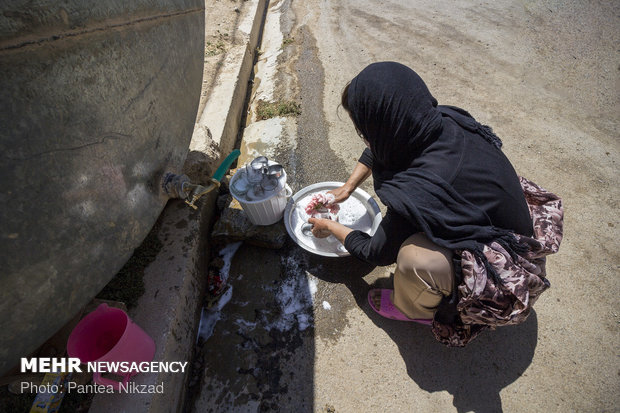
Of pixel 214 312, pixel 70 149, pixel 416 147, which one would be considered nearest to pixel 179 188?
pixel 70 149

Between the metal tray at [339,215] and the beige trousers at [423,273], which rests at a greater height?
the beige trousers at [423,273]

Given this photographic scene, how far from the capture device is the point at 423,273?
1648 mm

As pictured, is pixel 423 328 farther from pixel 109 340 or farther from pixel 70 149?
pixel 70 149

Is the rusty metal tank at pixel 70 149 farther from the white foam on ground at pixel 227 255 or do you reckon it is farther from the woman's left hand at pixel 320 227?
the woman's left hand at pixel 320 227

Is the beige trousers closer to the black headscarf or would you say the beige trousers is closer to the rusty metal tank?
the black headscarf

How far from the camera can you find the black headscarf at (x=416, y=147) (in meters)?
1.55

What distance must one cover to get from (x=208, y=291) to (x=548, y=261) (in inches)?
107

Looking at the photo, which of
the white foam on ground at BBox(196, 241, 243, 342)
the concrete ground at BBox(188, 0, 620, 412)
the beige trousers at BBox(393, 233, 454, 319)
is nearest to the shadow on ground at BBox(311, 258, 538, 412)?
the concrete ground at BBox(188, 0, 620, 412)

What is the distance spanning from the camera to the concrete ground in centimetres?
Result: 195

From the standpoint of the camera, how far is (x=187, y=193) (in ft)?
6.24

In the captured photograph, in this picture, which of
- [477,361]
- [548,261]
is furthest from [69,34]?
[548,261]

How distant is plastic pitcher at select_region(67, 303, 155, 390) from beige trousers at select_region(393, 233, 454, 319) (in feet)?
4.88

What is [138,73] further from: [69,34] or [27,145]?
[27,145]

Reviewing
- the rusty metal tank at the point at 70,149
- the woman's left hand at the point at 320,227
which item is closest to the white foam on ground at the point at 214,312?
the woman's left hand at the point at 320,227
